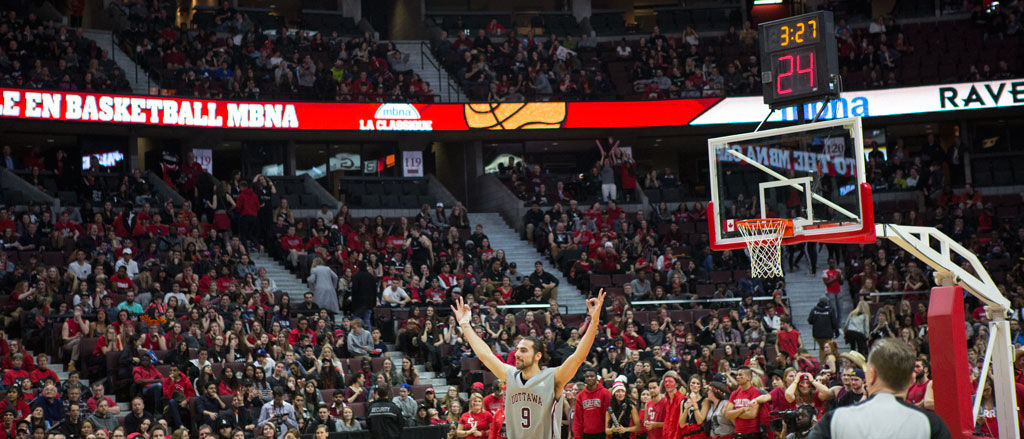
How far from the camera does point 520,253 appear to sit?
2552 centimetres

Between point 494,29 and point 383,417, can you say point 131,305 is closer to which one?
point 383,417

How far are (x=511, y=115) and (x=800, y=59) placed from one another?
14.9 metres

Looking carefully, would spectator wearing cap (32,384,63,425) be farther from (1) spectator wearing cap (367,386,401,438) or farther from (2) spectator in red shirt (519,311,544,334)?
(2) spectator in red shirt (519,311,544,334)

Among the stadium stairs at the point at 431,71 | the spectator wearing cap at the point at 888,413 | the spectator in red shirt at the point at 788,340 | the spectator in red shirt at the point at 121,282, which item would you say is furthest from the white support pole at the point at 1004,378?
the stadium stairs at the point at 431,71

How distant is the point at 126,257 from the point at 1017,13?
73.7 feet

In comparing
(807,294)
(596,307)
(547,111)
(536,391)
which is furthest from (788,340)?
(536,391)

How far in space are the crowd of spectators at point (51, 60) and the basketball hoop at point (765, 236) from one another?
16.0 meters

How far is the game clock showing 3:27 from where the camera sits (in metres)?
12.2

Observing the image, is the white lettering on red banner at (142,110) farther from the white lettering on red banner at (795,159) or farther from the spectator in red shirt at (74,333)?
the white lettering on red banner at (795,159)

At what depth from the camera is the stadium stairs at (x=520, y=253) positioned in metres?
22.9

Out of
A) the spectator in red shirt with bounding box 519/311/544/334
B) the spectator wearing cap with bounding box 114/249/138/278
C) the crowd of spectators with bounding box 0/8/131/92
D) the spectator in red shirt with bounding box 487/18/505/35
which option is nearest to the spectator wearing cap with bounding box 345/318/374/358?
the spectator in red shirt with bounding box 519/311/544/334

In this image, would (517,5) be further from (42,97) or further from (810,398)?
(810,398)

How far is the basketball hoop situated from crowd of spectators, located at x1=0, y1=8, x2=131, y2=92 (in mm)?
16040

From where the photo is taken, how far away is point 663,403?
1322 cm
